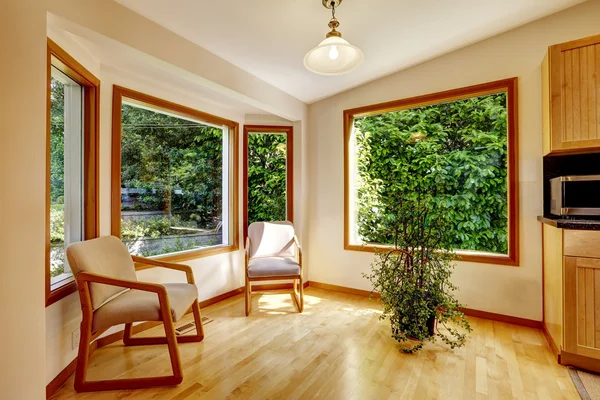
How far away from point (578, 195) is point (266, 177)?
9.70 ft

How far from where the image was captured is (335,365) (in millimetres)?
2018

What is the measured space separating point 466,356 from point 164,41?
3.13 m

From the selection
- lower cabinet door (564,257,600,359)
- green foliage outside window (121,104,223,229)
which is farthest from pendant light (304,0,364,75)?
lower cabinet door (564,257,600,359)

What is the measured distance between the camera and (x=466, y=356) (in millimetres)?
2121

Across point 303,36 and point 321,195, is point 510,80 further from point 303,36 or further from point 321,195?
point 321,195

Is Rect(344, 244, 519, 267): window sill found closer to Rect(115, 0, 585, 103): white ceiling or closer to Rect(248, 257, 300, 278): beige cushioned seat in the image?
Rect(248, 257, 300, 278): beige cushioned seat

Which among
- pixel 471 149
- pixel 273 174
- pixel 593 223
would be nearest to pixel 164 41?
pixel 273 174

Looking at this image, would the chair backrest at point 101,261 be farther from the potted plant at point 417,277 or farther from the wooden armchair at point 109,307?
the potted plant at point 417,277

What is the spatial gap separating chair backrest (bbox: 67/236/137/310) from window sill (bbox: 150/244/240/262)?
60cm

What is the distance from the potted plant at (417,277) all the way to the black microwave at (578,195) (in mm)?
815

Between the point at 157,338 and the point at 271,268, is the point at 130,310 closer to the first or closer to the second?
the point at 157,338

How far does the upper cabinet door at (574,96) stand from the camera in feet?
6.73

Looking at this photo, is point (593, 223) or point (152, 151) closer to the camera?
point (593, 223)

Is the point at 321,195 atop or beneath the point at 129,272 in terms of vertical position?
atop
